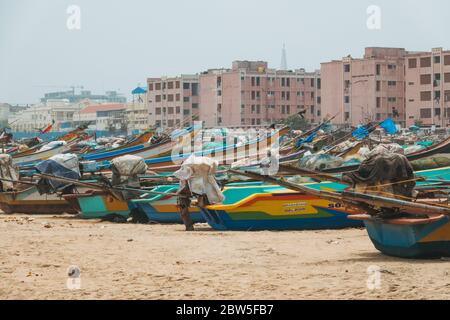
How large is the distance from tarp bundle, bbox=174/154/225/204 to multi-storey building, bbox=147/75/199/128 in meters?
110

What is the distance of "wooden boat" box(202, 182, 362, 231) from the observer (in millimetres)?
18438

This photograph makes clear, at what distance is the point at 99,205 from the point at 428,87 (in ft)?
276

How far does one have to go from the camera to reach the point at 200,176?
18.6m

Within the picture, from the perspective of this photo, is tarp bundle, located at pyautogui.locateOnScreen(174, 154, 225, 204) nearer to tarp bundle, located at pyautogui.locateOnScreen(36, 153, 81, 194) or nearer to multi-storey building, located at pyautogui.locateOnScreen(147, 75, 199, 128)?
tarp bundle, located at pyautogui.locateOnScreen(36, 153, 81, 194)

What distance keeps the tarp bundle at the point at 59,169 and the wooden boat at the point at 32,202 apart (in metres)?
0.81

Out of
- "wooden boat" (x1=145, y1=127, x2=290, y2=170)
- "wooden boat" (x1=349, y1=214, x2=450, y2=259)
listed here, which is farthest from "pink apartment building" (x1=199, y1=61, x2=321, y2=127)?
"wooden boat" (x1=349, y1=214, x2=450, y2=259)

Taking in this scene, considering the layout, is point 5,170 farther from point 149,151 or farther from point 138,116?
point 138,116

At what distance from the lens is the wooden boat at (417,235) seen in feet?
42.4

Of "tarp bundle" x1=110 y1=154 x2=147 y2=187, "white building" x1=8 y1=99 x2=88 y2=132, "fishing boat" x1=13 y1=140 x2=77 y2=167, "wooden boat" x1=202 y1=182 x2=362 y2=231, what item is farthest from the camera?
Answer: "white building" x1=8 y1=99 x2=88 y2=132

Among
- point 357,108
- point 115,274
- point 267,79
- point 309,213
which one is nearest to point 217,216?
point 309,213

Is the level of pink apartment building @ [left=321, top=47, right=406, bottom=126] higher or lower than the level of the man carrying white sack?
higher

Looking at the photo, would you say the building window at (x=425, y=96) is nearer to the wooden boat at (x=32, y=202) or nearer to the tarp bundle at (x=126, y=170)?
the wooden boat at (x=32, y=202)

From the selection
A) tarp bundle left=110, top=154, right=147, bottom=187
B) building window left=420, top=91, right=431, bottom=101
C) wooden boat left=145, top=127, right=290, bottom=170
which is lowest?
wooden boat left=145, top=127, right=290, bottom=170
